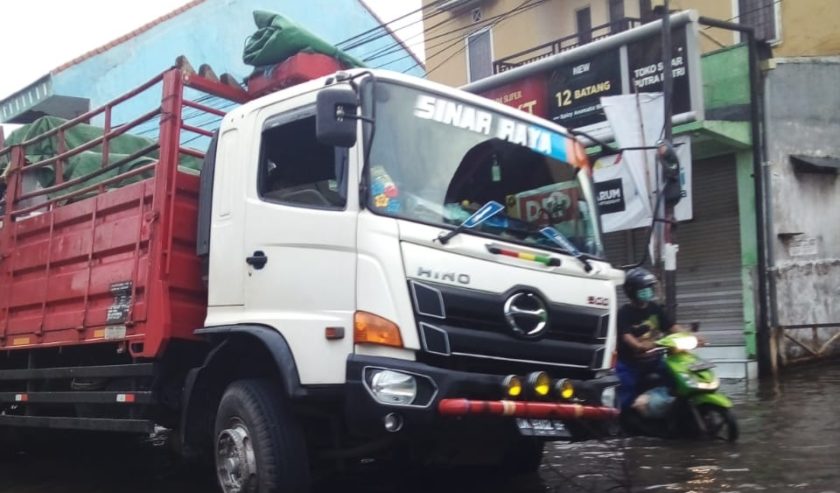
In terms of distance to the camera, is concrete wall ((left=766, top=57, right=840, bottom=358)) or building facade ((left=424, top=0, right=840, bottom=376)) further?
concrete wall ((left=766, top=57, right=840, bottom=358))

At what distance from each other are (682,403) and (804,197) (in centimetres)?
647

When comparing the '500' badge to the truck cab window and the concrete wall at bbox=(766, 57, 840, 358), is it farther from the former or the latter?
the concrete wall at bbox=(766, 57, 840, 358)

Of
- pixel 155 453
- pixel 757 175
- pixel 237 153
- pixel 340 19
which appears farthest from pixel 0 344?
pixel 340 19

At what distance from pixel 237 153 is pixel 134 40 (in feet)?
59.1

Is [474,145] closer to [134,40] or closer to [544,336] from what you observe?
[544,336]

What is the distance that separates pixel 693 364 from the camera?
666 cm

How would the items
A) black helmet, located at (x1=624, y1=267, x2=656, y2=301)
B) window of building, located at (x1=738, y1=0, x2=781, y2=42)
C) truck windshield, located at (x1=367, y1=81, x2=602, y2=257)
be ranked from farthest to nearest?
window of building, located at (x1=738, y1=0, x2=781, y2=42) → black helmet, located at (x1=624, y1=267, x2=656, y2=301) → truck windshield, located at (x1=367, y1=81, x2=602, y2=257)

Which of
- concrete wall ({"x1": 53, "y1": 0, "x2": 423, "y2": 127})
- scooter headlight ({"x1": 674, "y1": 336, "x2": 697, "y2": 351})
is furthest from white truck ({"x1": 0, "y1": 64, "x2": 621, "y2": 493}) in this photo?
concrete wall ({"x1": 53, "y1": 0, "x2": 423, "y2": 127})

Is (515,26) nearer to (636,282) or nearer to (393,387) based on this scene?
(636,282)

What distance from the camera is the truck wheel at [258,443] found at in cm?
458

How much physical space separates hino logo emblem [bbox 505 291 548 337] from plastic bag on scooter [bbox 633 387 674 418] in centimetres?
258

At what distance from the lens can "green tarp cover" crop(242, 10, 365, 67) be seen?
5992mm

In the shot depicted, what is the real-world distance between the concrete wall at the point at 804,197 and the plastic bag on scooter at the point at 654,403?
5358 millimetres

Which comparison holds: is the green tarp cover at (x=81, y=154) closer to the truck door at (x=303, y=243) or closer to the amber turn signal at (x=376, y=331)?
the truck door at (x=303, y=243)
